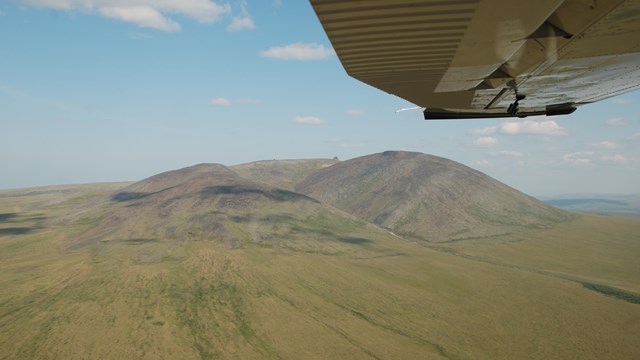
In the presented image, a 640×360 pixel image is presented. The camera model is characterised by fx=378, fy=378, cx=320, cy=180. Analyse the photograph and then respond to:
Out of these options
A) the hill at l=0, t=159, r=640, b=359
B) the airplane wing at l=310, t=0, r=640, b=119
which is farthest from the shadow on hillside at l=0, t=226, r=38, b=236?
the airplane wing at l=310, t=0, r=640, b=119

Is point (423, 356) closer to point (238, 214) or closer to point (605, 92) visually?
point (605, 92)

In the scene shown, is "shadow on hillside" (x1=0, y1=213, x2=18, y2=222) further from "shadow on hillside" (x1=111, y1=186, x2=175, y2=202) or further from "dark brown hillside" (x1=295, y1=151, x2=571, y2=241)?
"dark brown hillside" (x1=295, y1=151, x2=571, y2=241)

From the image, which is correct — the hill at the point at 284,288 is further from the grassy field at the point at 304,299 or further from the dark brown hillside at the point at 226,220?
the dark brown hillside at the point at 226,220

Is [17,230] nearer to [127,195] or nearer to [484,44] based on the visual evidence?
[127,195]

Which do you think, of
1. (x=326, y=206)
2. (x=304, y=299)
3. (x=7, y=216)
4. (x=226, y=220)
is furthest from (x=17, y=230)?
(x=326, y=206)

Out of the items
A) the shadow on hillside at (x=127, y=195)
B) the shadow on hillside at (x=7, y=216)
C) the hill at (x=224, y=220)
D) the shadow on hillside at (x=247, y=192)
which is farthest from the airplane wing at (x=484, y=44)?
the shadow on hillside at (x=7, y=216)
